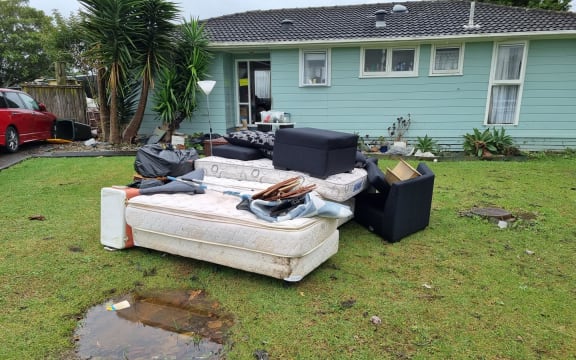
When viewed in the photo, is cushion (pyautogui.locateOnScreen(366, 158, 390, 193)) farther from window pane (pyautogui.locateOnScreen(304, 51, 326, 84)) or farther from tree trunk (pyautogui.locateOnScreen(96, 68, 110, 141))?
tree trunk (pyautogui.locateOnScreen(96, 68, 110, 141))

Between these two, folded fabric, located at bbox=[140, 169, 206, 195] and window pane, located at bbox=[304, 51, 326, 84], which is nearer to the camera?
folded fabric, located at bbox=[140, 169, 206, 195]

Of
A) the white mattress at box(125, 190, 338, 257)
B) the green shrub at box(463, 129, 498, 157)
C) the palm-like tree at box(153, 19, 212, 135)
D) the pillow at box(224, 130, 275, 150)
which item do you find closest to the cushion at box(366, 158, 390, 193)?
the white mattress at box(125, 190, 338, 257)

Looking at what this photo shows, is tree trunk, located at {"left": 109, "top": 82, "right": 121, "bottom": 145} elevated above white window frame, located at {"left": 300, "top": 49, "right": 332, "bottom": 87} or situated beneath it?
situated beneath

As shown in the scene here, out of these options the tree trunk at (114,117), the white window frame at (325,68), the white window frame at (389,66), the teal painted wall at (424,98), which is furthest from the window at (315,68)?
the tree trunk at (114,117)

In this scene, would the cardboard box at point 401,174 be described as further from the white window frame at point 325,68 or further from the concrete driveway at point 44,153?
the concrete driveway at point 44,153

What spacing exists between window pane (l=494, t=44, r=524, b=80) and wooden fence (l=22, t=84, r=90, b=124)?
11496 millimetres

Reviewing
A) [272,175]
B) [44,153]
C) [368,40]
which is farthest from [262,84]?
[272,175]

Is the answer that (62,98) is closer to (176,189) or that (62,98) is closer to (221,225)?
(176,189)

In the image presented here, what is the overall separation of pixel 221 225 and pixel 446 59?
8079mm

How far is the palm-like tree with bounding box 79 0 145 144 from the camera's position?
8.43m

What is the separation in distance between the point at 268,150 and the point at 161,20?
5.89m

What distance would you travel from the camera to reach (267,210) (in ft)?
10.3

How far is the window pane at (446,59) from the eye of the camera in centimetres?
903

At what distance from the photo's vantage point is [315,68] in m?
9.73
